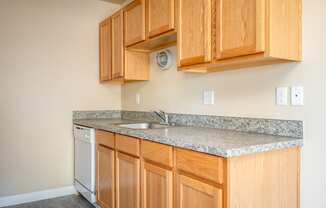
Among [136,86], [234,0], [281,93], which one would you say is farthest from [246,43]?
[136,86]

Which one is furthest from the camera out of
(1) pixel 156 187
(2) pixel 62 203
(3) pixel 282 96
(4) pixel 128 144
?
(2) pixel 62 203

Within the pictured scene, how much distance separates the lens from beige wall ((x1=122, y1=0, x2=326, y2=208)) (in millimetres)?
1526

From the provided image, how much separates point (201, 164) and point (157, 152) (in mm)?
425

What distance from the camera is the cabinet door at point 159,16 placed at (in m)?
2.16

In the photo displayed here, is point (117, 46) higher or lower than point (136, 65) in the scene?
higher

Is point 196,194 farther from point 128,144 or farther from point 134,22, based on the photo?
point 134,22

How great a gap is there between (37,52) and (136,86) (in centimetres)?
120

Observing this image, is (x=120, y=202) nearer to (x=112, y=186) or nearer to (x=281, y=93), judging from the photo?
(x=112, y=186)

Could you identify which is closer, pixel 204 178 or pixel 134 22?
pixel 204 178

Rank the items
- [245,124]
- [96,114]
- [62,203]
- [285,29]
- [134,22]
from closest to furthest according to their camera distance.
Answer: [285,29], [245,124], [134,22], [62,203], [96,114]

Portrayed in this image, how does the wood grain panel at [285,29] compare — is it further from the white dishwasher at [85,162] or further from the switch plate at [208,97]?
the white dishwasher at [85,162]

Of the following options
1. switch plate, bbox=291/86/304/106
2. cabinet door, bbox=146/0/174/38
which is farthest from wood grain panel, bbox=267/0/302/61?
cabinet door, bbox=146/0/174/38

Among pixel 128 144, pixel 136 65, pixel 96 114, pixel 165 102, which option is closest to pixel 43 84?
pixel 96 114

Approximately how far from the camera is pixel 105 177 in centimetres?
255
